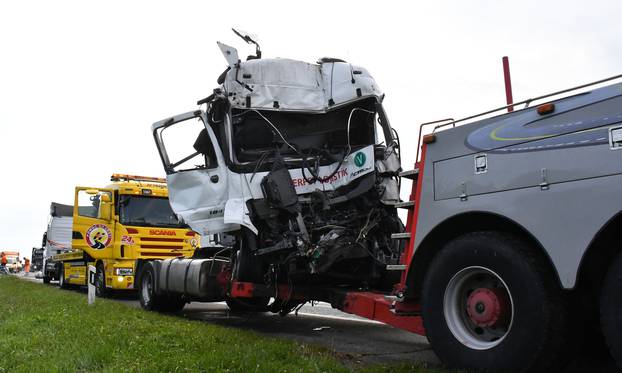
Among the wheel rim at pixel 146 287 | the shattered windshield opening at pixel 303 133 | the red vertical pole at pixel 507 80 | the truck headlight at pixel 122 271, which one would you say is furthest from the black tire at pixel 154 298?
the red vertical pole at pixel 507 80

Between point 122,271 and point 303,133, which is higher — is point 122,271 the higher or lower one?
the lower one

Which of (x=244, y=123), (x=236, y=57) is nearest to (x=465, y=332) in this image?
(x=244, y=123)

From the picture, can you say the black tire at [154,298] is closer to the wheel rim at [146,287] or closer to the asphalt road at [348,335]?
the wheel rim at [146,287]

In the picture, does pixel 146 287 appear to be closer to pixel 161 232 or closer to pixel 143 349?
pixel 161 232

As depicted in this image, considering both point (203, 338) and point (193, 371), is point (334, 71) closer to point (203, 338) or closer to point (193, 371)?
point (203, 338)

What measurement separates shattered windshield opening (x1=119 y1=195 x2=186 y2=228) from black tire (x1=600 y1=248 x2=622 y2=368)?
11623 millimetres

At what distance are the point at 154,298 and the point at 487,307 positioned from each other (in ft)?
24.0

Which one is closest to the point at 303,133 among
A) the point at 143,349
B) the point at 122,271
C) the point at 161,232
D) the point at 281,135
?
the point at 281,135

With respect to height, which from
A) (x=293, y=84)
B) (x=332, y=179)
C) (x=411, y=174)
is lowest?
(x=411, y=174)

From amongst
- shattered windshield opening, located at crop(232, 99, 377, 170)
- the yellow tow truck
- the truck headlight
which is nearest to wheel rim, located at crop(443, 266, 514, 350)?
shattered windshield opening, located at crop(232, 99, 377, 170)

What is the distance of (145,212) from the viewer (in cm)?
1406

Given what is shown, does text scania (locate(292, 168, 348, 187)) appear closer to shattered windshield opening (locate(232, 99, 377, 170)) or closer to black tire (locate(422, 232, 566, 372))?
shattered windshield opening (locate(232, 99, 377, 170))

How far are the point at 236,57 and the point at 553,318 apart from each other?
17.1 feet

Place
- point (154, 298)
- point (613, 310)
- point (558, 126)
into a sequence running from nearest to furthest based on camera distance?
point (613, 310) < point (558, 126) < point (154, 298)
